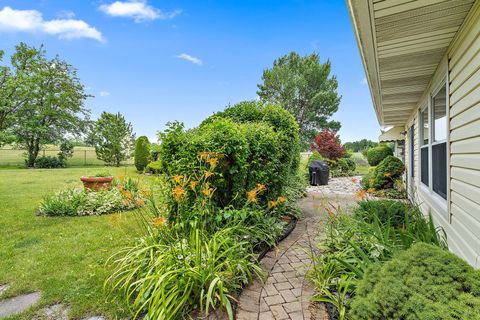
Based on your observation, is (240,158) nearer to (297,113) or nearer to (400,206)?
(400,206)

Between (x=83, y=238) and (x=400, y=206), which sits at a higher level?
(x=400, y=206)

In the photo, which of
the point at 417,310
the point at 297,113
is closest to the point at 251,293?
the point at 417,310

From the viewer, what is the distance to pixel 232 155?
362cm

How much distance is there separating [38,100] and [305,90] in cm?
2294

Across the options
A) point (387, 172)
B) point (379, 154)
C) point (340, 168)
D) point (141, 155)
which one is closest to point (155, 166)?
point (387, 172)

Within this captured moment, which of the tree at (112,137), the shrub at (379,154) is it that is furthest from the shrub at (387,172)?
the tree at (112,137)

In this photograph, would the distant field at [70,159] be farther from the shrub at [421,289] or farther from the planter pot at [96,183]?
the shrub at [421,289]

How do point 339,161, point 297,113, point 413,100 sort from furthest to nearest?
1. point 297,113
2. point 339,161
3. point 413,100

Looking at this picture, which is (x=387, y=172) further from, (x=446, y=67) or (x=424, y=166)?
(x=446, y=67)

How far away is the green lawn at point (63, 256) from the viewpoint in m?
2.46

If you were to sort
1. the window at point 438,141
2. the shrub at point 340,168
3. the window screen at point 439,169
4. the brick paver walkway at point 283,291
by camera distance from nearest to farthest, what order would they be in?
the brick paver walkway at point 283,291, the window screen at point 439,169, the window at point 438,141, the shrub at point 340,168

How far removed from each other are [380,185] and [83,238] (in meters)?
8.68

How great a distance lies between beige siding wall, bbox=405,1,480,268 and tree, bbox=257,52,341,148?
2274 centimetres

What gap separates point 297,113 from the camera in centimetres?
2673
